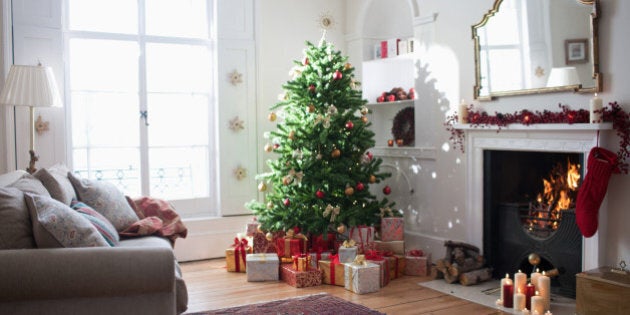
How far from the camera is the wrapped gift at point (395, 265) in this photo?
487 centimetres

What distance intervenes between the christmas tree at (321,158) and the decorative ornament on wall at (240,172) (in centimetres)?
59

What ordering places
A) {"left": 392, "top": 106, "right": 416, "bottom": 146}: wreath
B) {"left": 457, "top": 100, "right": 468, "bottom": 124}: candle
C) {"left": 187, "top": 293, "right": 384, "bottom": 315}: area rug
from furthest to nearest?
1. {"left": 392, "top": 106, "right": 416, "bottom": 146}: wreath
2. {"left": 457, "top": 100, "right": 468, "bottom": 124}: candle
3. {"left": 187, "top": 293, "right": 384, "bottom": 315}: area rug

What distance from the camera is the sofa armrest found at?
8.16 ft

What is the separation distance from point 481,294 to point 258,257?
1.73 metres

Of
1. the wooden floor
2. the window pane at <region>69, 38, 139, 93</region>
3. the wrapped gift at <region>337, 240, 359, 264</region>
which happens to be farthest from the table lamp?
the wrapped gift at <region>337, 240, 359, 264</region>

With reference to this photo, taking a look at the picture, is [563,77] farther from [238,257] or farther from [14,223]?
[14,223]

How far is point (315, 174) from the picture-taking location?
491 cm

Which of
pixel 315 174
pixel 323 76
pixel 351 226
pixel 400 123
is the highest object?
pixel 323 76

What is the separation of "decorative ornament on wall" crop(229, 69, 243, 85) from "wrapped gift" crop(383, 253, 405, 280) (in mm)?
2128

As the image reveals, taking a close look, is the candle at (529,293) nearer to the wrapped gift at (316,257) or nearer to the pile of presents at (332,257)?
the pile of presents at (332,257)

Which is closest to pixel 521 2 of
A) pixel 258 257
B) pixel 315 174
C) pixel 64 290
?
pixel 315 174

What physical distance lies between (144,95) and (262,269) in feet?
6.28

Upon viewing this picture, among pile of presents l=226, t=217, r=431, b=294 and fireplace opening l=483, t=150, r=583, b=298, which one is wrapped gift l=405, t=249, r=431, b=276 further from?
fireplace opening l=483, t=150, r=583, b=298

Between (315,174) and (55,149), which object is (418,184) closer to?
(315,174)
